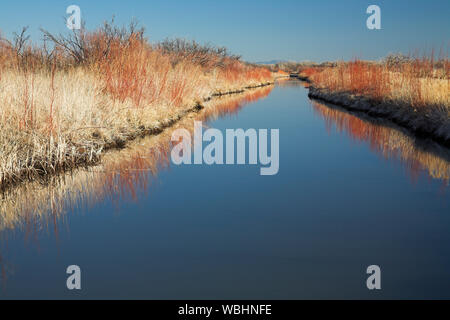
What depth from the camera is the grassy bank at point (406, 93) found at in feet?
33.0

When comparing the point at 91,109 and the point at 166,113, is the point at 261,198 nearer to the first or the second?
the point at 91,109

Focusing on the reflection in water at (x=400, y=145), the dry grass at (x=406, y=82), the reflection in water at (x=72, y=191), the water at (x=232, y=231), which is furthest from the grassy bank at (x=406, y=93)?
the reflection in water at (x=72, y=191)

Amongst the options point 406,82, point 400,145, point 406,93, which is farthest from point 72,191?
point 406,82

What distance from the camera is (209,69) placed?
30141 mm

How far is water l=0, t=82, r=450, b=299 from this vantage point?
3342mm

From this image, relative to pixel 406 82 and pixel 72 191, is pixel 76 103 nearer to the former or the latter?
pixel 72 191

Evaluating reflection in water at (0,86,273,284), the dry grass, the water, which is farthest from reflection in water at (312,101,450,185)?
reflection in water at (0,86,273,284)

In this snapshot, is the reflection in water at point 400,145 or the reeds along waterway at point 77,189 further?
the reflection in water at point 400,145

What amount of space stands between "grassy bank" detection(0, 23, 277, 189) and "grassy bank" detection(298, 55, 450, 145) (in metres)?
6.12

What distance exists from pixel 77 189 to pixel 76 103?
2.84m

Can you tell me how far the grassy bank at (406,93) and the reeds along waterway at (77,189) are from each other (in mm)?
5732

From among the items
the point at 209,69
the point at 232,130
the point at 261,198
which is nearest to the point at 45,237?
the point at 261,198

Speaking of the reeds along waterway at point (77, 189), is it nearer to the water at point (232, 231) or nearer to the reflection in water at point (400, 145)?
the water at point (232, 231)

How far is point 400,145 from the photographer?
30.1 ft
